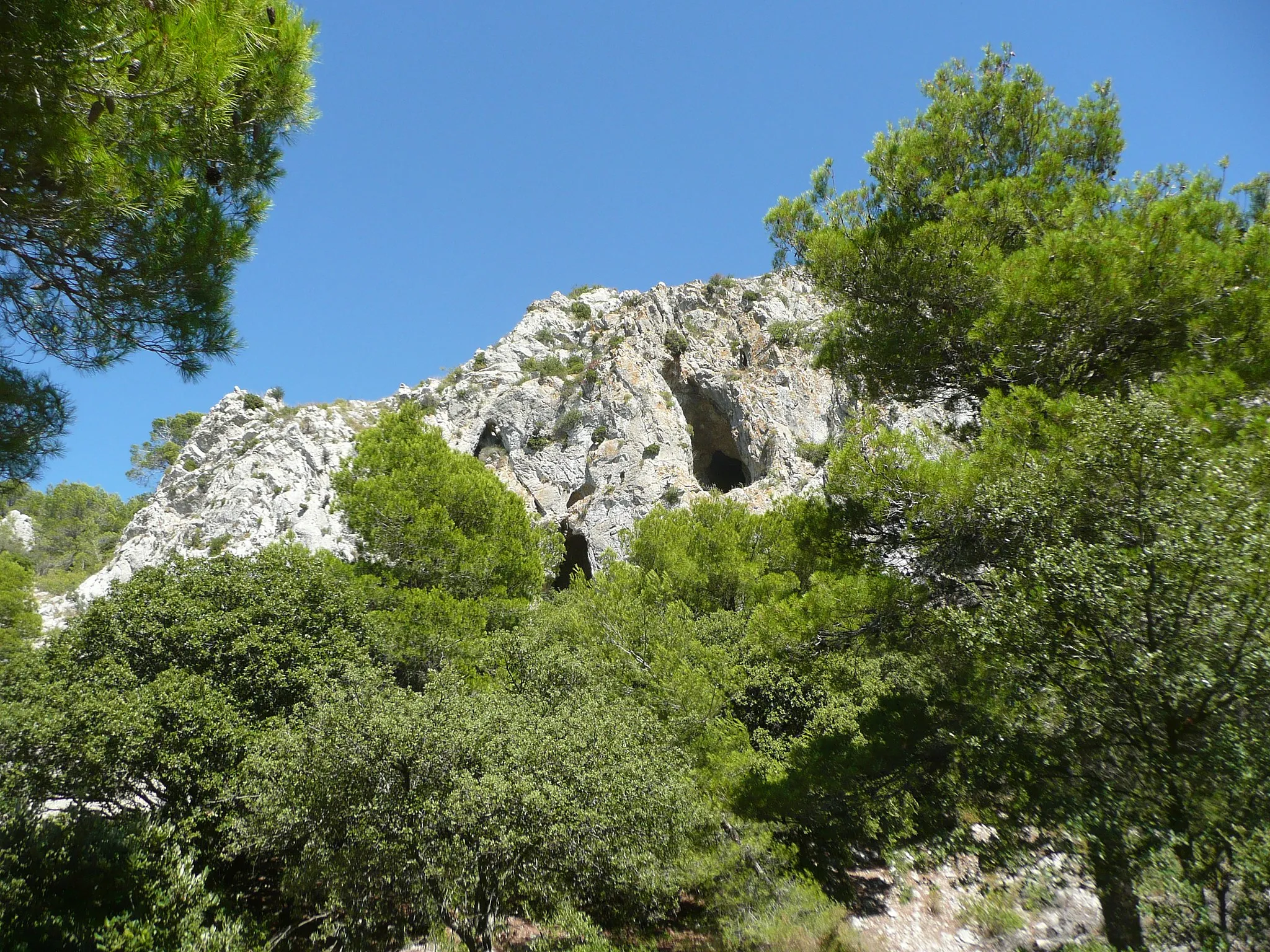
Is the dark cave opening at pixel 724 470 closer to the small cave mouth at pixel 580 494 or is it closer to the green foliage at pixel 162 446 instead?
the small cave mouth at pixel 580 494

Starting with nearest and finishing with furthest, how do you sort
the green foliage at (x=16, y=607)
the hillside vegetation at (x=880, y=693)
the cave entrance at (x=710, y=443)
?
the hillside vegetation at (x=880, y=693) → the green foliage at (x=16, y=607) → the cave entrance at (x=710, y=443)

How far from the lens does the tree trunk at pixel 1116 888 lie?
14.1 feet

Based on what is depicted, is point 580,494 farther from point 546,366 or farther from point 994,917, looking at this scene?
point 994,917

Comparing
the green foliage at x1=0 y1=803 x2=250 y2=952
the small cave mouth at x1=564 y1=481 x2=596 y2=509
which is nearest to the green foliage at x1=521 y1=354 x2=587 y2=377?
the small cave mouth at x1=564 y1=481 x2=596 y2=509

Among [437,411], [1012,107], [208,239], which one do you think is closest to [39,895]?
[208,239]

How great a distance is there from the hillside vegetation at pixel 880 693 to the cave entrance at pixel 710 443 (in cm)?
2420

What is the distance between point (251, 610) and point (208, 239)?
7.16m

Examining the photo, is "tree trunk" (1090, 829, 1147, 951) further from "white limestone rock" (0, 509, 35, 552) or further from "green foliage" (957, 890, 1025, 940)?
"white limestone rock" (0, 509, 35, 552)

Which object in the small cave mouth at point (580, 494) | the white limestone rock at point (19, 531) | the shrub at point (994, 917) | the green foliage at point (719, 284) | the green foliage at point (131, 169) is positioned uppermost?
the green foliage at point (719, 284)

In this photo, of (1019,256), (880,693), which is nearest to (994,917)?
(880,693)

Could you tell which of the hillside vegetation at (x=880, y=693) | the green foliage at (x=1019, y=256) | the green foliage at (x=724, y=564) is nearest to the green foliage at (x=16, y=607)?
the hillside vegetation at (x=880, y=693)

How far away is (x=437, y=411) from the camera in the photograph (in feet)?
130

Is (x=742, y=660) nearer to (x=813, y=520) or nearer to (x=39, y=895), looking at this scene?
(x=813, y=520)

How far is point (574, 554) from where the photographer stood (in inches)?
1198
